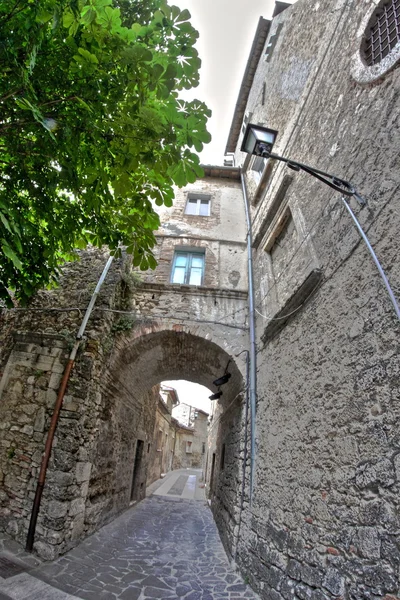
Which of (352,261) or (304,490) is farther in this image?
(304,490)

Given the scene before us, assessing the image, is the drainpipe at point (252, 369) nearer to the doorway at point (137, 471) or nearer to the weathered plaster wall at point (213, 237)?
the weathered plaster wall at point (213, 237)

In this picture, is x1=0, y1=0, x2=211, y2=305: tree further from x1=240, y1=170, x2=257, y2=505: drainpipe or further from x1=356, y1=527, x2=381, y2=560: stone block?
x1=240, y1=170, x2=257, y2=505: drainpipe

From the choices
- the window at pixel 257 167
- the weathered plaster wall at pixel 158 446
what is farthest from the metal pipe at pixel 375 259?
the weathered plaster wall at pixel 158 446

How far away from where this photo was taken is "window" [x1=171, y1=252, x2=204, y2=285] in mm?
6793

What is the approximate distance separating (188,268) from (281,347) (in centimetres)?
344

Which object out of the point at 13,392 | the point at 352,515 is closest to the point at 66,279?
the point at 13,392

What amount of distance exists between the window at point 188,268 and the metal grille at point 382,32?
4.52 meters

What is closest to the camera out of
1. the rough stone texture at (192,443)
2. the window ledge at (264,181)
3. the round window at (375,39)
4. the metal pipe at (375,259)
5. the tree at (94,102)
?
the tree at (94,102)

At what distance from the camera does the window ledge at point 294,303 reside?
10.8ft

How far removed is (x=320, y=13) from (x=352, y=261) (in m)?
5.44

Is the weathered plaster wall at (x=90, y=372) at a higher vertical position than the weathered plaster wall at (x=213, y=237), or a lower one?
lower

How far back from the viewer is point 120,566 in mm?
3980

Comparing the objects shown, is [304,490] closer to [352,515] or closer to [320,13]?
[352,515]

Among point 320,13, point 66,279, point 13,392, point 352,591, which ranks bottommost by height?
point 352,591
